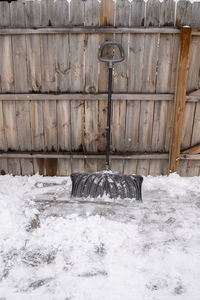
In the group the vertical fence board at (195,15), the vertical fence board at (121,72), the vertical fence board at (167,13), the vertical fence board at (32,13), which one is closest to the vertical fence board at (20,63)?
the vertical fence board at (32,13)

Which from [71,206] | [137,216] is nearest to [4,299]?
[71,206]

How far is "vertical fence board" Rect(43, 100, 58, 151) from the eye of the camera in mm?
4113

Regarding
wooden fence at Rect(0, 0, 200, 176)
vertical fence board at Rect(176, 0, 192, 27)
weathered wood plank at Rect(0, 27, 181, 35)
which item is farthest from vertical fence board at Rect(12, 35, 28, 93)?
vertical fence board at Rect(176, 0, 192, 27)

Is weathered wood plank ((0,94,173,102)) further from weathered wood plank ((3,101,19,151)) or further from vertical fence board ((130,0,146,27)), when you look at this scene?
vertical fence board ((130,0,146,27))

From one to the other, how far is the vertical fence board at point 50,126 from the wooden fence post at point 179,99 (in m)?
1.80

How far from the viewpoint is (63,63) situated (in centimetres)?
388

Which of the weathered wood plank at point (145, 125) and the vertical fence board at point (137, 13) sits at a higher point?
the vertical fence board at point (137, 13)

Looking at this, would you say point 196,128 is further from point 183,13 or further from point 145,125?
point 183,13

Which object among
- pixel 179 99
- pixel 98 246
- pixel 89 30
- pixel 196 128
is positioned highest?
pixel 89 30

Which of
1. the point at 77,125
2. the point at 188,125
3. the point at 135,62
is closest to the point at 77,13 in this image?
the point at 135,62

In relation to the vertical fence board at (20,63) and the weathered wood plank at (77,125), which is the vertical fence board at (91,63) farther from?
the vertical fence board at (20,63)

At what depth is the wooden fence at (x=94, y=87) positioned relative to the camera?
3650 mm

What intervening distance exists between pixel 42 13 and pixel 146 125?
2138 millimetres

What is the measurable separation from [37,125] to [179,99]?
7.07ft
